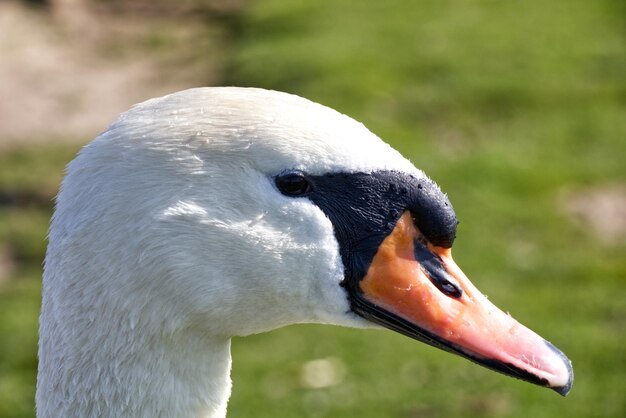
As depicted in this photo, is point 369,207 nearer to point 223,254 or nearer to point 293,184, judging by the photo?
point 293,184

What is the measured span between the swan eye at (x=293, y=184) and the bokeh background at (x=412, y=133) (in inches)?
130

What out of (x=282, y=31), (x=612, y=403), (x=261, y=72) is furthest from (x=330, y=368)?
(x=282, y=31)

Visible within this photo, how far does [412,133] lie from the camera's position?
864 cm

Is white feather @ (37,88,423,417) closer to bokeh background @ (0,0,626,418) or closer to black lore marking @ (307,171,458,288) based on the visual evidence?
black lore marking @ (307,171,458,288)

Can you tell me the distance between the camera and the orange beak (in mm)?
2447

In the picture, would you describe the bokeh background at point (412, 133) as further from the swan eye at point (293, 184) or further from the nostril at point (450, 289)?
the swan eye at point (293, 184)

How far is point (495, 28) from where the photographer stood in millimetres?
10922

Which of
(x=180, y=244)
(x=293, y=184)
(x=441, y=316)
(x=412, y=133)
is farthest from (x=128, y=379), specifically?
(x=412, y=133)

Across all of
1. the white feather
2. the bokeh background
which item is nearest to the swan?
the white feather

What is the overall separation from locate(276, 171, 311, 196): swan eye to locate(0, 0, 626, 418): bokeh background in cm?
331

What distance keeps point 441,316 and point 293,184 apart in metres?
0.45

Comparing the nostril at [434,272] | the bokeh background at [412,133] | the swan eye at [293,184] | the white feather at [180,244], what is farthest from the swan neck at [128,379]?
the bokeh background at [412,133]

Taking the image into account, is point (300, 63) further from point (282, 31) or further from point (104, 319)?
point (104, 319)

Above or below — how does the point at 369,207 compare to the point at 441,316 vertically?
above
